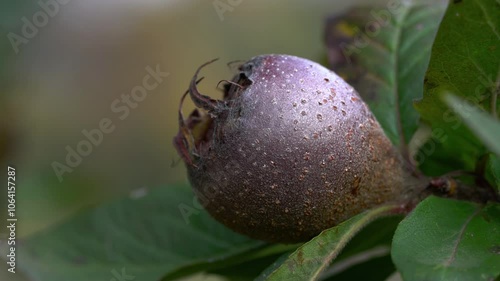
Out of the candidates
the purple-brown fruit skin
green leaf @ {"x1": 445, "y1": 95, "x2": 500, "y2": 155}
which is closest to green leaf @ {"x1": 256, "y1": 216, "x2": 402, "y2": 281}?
the purple-brown fruit skin

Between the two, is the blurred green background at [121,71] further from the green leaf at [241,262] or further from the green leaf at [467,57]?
the green leaf at [467,57]

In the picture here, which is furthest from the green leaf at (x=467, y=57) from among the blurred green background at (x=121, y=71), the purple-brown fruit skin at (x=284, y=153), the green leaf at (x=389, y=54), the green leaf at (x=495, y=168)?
the blurred green background at (x=121, y=71)

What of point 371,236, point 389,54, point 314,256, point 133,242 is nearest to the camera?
point 314,256

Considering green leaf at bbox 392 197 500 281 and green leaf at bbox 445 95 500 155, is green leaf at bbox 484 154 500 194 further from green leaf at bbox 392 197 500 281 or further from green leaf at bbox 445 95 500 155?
green leaf at bbox 445 95 500 155

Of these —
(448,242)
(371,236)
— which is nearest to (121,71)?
(371,236)

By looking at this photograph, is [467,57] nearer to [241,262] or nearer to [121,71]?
[241,262]

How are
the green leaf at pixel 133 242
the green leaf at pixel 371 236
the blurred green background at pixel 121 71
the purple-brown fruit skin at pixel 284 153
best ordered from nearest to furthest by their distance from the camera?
the purple-brown fruit skin at pixel 284 153, the green leaf at pixel 371 236, the green leaf at pixel 133 242, the blurred green background at pixel 121 71
